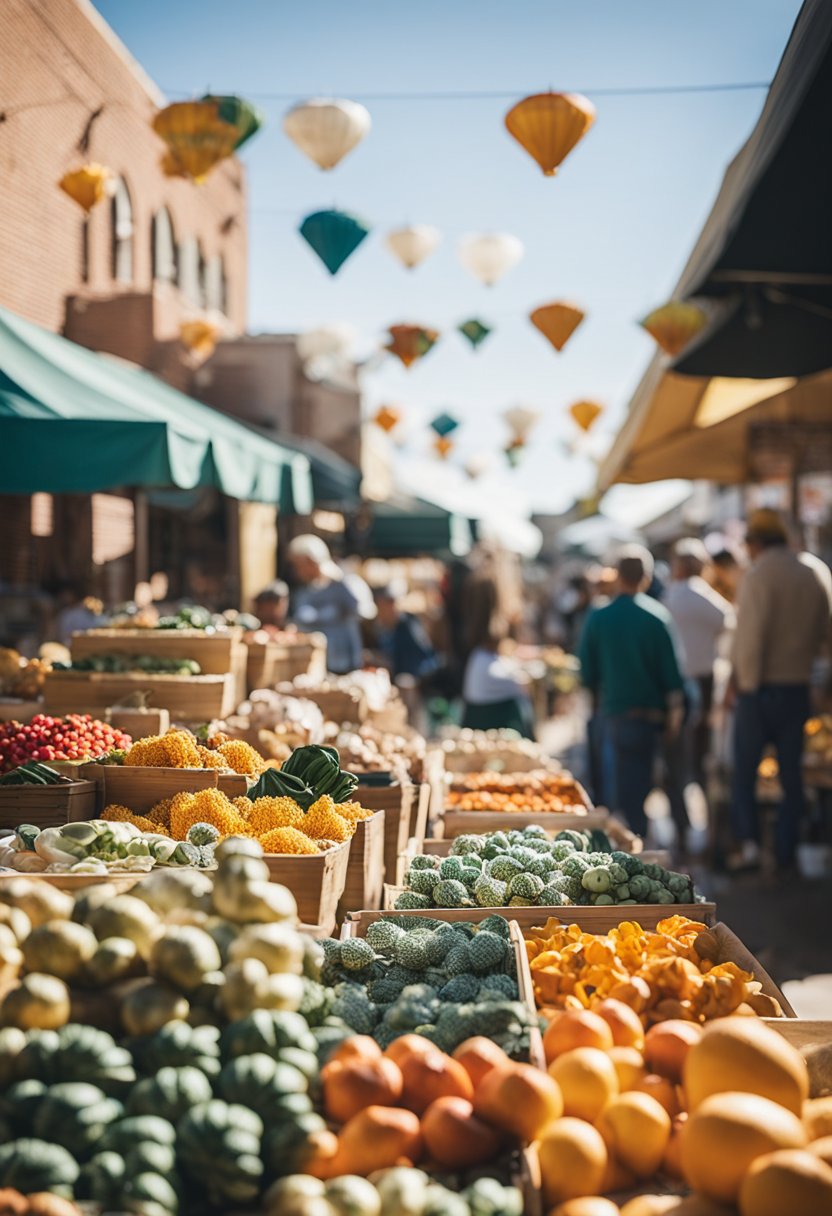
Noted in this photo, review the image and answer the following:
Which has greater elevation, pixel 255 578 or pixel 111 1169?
pixel 255 578

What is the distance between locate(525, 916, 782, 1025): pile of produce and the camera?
254cm

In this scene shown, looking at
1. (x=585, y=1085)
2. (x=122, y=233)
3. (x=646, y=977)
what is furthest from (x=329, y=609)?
(x=122, y=233)

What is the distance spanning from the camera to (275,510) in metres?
15.3

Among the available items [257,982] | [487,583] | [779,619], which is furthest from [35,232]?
[257,982]

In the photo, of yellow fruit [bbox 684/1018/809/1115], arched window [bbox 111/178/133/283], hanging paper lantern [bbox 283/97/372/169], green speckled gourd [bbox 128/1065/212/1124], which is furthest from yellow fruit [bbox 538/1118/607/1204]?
arched window [bbox 111/178/133/283]

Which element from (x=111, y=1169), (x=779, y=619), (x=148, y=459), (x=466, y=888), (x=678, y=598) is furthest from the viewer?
(x=678, y=598)

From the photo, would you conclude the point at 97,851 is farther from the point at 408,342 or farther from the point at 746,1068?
the point at 408,342

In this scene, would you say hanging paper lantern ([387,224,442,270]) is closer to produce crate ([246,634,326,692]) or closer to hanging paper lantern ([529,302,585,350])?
hanging paper lantern ([529,302,585,350])

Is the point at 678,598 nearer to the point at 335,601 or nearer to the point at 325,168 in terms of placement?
the point at 335,601

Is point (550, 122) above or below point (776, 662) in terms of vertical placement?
above

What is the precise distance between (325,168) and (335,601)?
345 centimetres

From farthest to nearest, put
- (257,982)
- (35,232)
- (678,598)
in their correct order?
(35,232), (678,598), (257,982)

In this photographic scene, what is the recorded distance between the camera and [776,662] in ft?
22.4

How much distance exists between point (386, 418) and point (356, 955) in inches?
738
